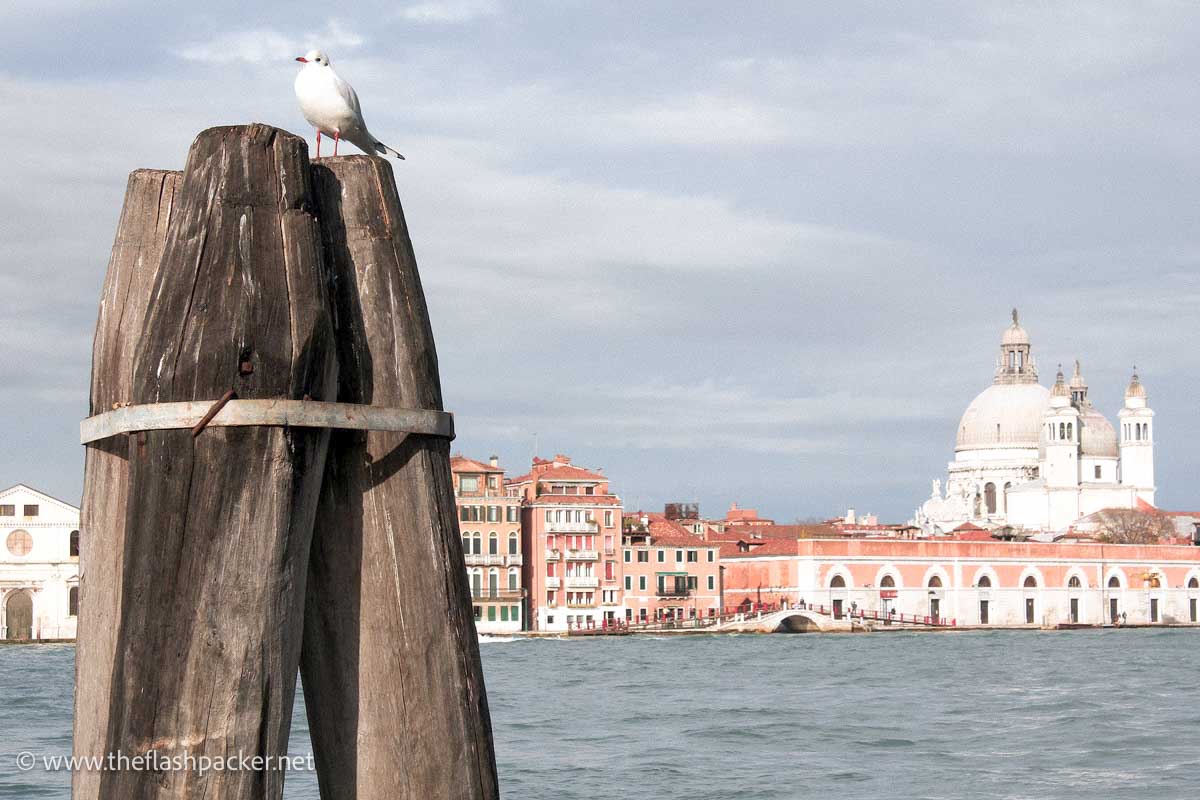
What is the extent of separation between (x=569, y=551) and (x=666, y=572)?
4.98 metres

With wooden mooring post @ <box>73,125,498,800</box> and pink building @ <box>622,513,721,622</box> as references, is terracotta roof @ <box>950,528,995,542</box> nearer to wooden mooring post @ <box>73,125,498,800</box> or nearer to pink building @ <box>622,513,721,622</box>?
pink building @ <box>622,513,721,622</box>

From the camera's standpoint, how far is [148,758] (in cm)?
264

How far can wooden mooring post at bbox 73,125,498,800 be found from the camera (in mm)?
2650

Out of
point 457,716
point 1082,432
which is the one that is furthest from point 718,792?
point 1082,432

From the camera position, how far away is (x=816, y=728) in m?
17.4

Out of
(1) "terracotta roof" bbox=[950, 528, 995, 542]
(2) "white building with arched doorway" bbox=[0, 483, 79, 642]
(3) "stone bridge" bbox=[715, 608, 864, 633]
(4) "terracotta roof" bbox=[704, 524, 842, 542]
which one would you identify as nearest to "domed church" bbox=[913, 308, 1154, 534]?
(1) "terracotta roof" bbox=[950, 528, 995, 542]

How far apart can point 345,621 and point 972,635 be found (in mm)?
61768

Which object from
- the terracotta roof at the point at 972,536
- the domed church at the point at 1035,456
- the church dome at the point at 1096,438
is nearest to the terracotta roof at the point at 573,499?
the terracotta roof at the point at 972,536

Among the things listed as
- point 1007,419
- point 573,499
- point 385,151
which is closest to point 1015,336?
point 1007,419

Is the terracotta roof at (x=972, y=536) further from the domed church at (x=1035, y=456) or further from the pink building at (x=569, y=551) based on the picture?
the pink building at (x=569, y=551)

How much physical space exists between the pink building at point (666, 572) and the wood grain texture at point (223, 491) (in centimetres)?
5853

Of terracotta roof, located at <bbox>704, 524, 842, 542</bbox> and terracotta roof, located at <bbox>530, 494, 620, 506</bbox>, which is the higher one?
terracotta roof, located at <bbox>530, 494, 620, 506</bbox>

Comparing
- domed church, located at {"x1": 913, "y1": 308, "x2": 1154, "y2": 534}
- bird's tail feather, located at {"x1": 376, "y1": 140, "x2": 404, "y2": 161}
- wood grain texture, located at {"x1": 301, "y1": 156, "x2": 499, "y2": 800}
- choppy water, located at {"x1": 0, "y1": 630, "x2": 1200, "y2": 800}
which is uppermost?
domed church, located at {"x1": 913, "y1": 308, "x2": 1154, "y2": 534}

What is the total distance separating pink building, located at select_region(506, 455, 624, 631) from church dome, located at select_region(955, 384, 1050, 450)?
4102 cm
